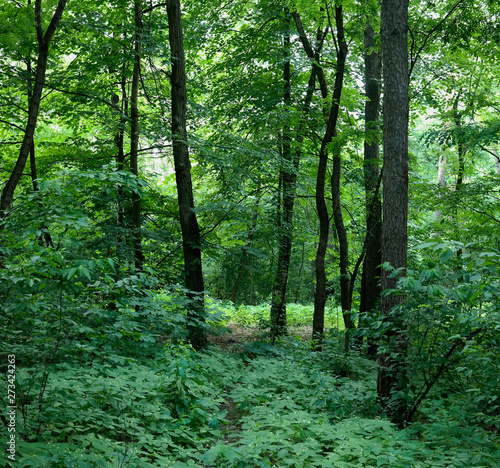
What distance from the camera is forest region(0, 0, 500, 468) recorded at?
11.9 feet

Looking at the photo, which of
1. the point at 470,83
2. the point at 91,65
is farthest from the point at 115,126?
the point at 470,83

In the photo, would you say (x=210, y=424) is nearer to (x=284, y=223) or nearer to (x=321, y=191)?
(x=321, y=191)

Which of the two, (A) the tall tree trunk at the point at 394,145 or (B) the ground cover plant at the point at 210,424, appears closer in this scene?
(B) the ground cover plant at the point at 210,424

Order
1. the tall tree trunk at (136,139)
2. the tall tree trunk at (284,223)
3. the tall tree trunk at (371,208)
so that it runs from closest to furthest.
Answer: the tall tree trunk at (136,139)
the tall tree trunk at (371,208)
the tall tree trunk at (284,223)

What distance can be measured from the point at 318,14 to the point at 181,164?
403 cm

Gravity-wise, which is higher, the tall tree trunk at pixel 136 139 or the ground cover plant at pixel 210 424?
the tall tree trunk at pixel 136 139

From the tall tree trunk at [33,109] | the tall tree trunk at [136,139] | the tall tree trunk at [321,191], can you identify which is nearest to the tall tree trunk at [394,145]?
the tall tree trunk at [321,191]

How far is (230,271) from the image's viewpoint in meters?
9.73

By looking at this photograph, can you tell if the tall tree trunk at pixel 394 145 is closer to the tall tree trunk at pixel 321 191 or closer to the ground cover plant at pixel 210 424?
the ground cover plant at pixel 210 424

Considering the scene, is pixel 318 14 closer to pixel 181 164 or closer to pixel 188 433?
pixel 181 164

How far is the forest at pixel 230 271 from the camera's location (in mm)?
3627

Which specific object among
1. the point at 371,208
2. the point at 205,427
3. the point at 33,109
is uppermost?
the point at 33,109

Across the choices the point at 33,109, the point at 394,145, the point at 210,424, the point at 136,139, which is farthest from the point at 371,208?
the point at 33,109

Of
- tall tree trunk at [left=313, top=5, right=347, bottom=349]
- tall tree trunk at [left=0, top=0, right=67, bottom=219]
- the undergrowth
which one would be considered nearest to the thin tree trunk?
Result: tall tree trunk at [left=313, top=5, right=347, bottom=349]
